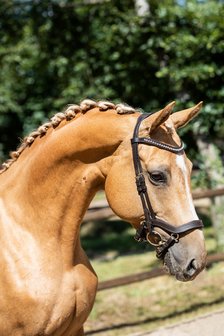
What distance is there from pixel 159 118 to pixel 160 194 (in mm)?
366

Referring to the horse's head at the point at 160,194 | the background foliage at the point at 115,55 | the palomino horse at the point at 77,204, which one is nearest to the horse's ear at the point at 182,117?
the palomino horse at the point at 77,204

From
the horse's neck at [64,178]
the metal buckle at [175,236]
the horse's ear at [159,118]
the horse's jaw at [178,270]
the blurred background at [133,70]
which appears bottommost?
the blurred background at [133,70]

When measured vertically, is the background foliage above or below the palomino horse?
below

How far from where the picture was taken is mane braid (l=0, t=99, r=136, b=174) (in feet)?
8.86

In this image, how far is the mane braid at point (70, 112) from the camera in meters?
2.70

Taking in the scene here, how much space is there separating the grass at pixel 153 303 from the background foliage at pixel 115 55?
2.28 m

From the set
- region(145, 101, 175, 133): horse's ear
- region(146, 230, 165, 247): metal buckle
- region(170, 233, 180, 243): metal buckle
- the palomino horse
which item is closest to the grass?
the palomino horse

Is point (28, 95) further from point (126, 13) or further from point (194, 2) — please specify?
point (194, 2)

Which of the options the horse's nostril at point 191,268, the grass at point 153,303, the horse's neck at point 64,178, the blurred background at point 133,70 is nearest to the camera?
the horse's nostril at point 191,268

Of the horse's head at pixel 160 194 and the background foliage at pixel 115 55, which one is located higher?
the horse's head at pixel 160 194

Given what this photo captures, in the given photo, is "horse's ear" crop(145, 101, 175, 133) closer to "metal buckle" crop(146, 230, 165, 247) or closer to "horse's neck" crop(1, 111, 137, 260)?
"horse's neck" crop(1, 111, 137, 260)

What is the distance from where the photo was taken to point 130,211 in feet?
8.22

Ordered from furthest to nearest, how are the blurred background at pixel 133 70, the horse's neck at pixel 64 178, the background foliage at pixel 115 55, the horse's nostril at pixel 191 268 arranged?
the background foliage at pixel 115 55
the blurred background at pixel 133 70
the horse's neck at pixel 64 178
the horse's nostril at pixel 191 268

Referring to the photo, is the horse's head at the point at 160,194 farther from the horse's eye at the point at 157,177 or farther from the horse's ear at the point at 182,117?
the horse's ear at the point at 182,117
